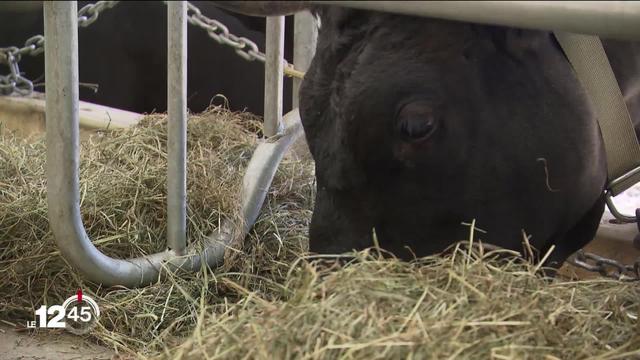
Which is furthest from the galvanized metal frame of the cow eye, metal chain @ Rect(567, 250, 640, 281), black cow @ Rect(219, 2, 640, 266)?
metal chain @ Rect(567, 250, 640, 281)

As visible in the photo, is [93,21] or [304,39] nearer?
[304,39]

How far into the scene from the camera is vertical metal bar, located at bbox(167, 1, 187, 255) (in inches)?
98.6

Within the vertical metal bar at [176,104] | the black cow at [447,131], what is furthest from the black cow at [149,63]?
the black cow at [447,131]

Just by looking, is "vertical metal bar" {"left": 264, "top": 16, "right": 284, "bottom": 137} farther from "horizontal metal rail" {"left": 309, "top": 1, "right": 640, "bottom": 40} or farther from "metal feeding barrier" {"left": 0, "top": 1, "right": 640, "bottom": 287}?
"horizontal metal rail" {"left": 309, "top": 1, "right": 640, "bottom": 40}

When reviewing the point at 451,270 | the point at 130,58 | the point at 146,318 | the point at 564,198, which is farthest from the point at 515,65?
the point at 130,58

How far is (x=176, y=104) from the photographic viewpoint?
8.27 feet

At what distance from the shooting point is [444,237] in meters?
2.08

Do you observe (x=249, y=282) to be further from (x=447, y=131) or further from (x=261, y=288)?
(x=447, y=131)

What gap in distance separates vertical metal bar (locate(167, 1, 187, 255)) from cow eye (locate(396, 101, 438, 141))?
78 centimetres

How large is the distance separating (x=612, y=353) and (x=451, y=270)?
0.29 metres

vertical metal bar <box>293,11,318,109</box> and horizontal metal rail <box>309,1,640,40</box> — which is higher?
horizontal metal rail <box>309,1,640,40</box>

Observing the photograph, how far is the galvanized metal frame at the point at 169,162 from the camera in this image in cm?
199

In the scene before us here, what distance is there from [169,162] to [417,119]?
34.0 inches

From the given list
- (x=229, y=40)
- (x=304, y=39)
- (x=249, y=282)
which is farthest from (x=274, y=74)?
(x=249, y=282)
